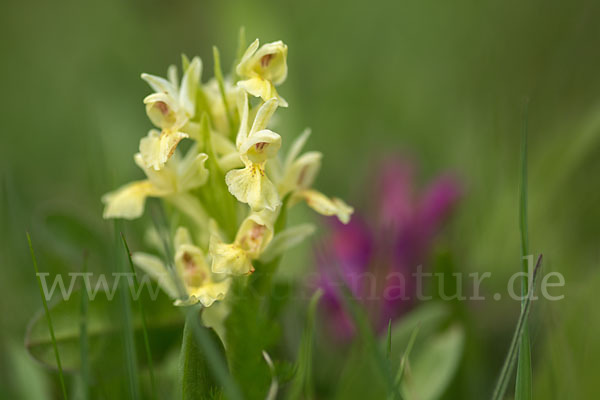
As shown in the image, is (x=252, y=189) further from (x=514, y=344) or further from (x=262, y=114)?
(x=514, y=344)

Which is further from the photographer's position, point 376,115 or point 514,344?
point 376,115

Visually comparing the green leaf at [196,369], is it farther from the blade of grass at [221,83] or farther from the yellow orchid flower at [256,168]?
the blade of grass at [221,83]

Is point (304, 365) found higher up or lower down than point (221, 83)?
lower down

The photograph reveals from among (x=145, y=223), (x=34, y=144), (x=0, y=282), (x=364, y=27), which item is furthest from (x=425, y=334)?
(x=364, y=27)

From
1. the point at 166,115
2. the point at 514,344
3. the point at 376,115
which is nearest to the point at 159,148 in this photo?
the point at 166,115

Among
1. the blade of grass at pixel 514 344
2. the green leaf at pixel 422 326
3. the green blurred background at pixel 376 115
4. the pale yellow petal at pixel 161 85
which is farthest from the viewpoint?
the green blurred background at pixel 376 115

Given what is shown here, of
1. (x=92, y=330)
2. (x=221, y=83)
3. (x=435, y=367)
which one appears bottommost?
(x=435, y=367)

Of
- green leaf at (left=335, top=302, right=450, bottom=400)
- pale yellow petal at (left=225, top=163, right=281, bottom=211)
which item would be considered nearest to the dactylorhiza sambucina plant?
pale yellow petal at (left=225, top=163, right=281, bottom=211)

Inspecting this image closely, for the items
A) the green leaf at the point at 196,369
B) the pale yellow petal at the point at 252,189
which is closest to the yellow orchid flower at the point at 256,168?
the pale yellow petal at the point at 252,189
